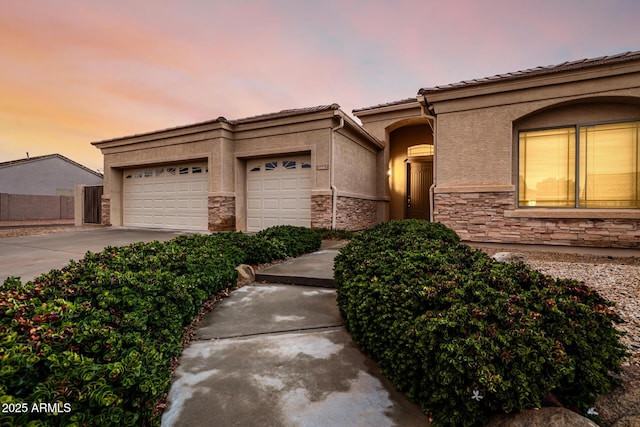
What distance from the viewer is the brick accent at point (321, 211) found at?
9242 mm

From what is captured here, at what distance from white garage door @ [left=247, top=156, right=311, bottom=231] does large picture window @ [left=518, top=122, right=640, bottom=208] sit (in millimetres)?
6206

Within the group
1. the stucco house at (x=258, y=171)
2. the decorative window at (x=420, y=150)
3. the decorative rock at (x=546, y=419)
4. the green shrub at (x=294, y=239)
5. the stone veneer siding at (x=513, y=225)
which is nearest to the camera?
the decorative rock at (x=546, y=419)

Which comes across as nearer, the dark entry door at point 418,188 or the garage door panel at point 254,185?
the garage door panel at point 254,185

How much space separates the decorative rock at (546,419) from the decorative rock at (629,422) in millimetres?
160

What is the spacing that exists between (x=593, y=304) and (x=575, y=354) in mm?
500

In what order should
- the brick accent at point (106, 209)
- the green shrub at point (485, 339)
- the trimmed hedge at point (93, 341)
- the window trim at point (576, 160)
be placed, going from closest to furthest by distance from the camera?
the trimmed hedge at point (93, 341)
the green shrub at point (485, 339)
the window trim at point (576, 160)
the brick accent at point (106, 209)

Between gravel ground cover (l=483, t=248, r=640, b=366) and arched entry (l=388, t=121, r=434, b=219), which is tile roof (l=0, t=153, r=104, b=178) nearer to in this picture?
arched entry (l=388, t=121, r=434, b=219)

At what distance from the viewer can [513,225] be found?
7188 mm

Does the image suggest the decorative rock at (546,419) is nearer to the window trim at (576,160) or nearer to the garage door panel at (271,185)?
the window trim at (576,160)

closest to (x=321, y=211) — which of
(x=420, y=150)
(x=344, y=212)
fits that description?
(x=344, y=212)

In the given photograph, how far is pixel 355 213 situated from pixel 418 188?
458 cm

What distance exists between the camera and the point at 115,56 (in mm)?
8820

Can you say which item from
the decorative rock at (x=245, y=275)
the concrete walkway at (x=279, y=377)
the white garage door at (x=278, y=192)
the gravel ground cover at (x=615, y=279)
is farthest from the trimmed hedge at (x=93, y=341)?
the white garage door at (x=278, y=192)

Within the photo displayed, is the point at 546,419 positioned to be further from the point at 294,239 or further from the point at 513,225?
the point at 513,225
